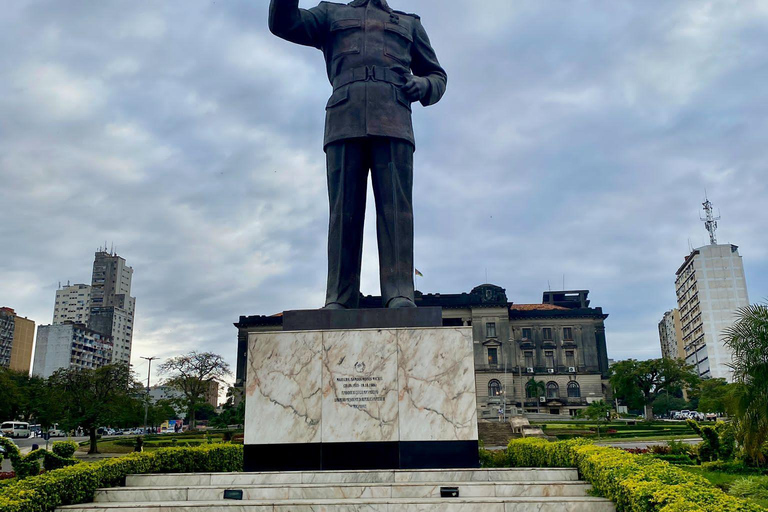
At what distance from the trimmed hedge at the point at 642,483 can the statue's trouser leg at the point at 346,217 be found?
3501 mm

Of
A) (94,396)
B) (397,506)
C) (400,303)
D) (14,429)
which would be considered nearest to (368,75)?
(400,303)

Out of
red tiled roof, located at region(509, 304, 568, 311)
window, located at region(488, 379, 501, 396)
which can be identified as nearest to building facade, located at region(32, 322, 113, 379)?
window, located at region(488, 379, 501, 396)

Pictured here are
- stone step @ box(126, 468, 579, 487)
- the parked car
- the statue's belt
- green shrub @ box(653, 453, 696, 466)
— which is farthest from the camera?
the parked car

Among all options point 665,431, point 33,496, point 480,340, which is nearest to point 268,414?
point 33,496

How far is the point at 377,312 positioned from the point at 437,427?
5.30ft

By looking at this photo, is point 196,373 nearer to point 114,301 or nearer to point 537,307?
point 537,307

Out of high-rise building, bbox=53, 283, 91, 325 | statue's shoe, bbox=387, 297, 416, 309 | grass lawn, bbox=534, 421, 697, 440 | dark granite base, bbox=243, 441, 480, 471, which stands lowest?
grass lawn, bbox=534, 421, 697, 440

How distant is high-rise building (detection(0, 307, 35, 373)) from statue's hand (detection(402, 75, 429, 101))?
9480 centimetres

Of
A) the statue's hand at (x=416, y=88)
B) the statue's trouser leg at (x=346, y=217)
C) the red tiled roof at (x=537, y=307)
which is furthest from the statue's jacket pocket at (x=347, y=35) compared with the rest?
the red tiled roof at (x=537, y=307)

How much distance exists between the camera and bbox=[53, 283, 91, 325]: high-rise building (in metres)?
121

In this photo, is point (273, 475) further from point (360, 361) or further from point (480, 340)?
point (480, 340)

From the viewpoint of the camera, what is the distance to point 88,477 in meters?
6.71

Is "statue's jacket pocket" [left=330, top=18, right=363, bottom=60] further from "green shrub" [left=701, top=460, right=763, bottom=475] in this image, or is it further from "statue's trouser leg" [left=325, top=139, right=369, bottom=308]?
"green shrub" [left=701, top=460, right=763, bottom=475]

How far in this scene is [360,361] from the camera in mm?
7891
